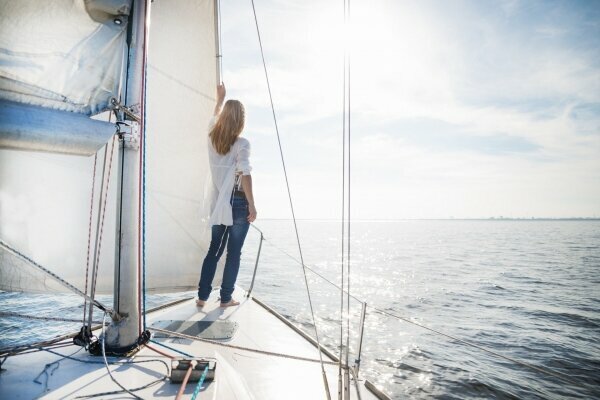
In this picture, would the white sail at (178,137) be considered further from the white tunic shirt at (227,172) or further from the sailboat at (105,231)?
the white tunic shirt at (227,172)

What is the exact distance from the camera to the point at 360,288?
37.9ft

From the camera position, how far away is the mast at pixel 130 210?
1.48m

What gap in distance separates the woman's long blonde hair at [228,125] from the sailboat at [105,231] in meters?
0.71

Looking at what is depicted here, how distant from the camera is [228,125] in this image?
2.59 m

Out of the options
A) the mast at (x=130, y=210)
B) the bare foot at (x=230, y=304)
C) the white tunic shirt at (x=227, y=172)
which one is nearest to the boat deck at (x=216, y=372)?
the mast at (x=130, y=210)

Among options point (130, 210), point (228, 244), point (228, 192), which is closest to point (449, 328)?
point (228, 244)

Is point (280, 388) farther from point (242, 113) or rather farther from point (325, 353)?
point (242, 113)

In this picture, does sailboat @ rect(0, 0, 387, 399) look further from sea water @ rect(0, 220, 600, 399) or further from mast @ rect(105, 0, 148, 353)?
sea water @ rect(0, 220, 600, 399)

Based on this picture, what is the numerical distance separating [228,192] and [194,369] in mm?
1629

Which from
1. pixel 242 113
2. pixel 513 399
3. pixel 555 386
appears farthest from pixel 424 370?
pixel 242 113

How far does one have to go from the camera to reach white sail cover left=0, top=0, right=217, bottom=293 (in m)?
1.87

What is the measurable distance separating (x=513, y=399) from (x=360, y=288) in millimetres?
7247

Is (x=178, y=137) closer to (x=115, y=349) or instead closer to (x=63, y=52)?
(x=63, y=52)

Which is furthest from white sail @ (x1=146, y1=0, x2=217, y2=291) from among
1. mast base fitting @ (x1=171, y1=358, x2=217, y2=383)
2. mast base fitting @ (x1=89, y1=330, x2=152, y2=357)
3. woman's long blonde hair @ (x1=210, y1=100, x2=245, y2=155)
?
mast base fitting @ (x1=171, y1=358, x2=217, y2=383)
